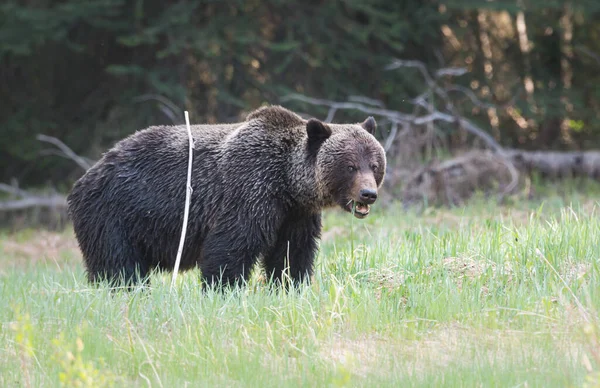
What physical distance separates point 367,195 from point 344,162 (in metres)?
0.42

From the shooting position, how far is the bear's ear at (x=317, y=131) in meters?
6.98

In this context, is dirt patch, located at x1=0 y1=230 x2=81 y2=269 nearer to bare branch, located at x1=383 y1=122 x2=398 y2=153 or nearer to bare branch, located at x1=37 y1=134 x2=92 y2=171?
bare branch, located at x1=37 y1=134 x2=92 y2=171

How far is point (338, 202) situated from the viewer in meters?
7.03

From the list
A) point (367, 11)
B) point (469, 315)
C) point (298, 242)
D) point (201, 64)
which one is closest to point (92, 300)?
point (298, 242)

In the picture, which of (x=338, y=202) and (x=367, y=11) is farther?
(x=367, y=11)

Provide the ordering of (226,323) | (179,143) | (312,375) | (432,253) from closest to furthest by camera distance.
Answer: (312,375), (226,323), (432,253), (179,143)

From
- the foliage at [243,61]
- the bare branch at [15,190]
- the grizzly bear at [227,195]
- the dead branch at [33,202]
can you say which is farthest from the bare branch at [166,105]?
the grizzly bear at [227,195]

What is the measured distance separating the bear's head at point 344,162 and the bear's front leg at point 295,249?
266 millimetres

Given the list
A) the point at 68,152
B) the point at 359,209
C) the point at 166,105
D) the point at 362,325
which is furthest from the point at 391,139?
the point at 362,325

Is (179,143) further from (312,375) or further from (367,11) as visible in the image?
(367,11)

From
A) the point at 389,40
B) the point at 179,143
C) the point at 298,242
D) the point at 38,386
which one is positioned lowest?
the point at 38,386

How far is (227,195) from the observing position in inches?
275

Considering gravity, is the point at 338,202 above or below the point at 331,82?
below

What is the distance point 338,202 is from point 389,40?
32.1 feet
